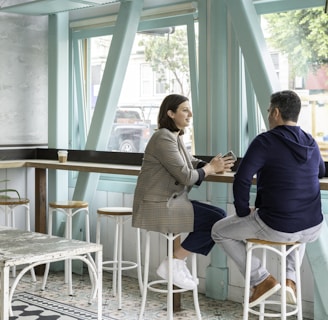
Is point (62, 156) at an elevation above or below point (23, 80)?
below

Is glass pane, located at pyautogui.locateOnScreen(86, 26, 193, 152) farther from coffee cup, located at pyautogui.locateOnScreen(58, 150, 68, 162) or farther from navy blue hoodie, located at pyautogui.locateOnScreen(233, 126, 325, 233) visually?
navy blue hoodie, located at pyautogui.locateOnScreen(233, 126, 325, 233)

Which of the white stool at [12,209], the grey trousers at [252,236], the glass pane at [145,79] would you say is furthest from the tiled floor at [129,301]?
the glass pane at [145,79]

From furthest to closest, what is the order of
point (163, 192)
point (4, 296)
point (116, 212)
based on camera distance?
1. point (116, 212)
2. point (163, 192)
3. point (4, 296)

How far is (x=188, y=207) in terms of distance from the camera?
4543mm

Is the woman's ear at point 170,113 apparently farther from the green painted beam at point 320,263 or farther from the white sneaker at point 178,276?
the green painted beam at point 320,263

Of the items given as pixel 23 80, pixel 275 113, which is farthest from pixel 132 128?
pixel 275 113

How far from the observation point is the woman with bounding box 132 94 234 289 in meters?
4.48

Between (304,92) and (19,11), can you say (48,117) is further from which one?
(304,92)

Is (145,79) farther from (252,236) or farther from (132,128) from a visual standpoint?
(252,236)

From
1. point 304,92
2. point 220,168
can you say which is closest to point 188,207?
point 220,168

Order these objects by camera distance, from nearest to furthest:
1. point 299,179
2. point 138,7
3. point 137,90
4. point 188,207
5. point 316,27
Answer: point 299,179 → point 188,207 → point 316,27 → point 138,7 → point 137,90

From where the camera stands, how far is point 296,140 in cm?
397

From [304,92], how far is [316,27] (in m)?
0.51

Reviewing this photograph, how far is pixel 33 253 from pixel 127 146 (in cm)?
338
